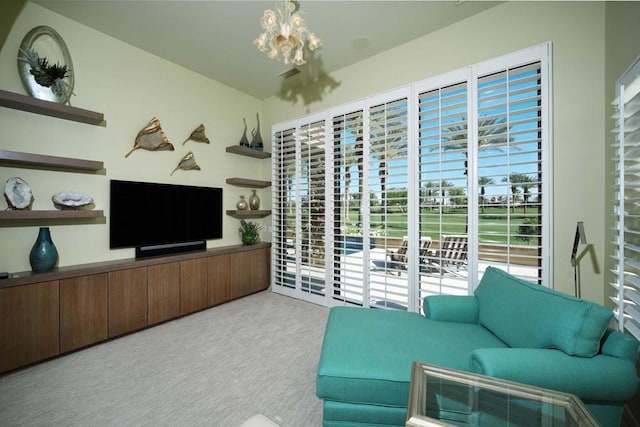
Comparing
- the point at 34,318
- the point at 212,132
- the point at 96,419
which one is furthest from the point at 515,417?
the point at 212,132

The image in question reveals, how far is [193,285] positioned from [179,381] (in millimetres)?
1323

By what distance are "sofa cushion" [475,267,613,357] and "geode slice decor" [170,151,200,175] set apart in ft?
11.3

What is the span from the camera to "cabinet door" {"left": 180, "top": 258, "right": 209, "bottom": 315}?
114 inches

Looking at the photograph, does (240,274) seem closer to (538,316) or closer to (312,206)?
(312,206)

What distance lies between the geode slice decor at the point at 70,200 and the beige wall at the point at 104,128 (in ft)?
0.31

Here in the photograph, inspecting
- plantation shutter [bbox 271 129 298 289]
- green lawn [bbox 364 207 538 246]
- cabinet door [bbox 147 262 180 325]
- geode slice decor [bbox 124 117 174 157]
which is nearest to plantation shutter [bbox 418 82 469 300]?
green lawn [bbox 364 207 538 246]

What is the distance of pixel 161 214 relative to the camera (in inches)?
116

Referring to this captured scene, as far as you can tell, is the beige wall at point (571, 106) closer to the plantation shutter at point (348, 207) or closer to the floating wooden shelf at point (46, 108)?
the plantation shutter at point (348, 207)

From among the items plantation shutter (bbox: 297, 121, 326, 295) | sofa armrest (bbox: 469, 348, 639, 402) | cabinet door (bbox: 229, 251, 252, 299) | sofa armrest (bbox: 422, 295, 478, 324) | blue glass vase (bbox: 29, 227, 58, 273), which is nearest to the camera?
sofa armrest (bbox: 469, 348, 639, 402)

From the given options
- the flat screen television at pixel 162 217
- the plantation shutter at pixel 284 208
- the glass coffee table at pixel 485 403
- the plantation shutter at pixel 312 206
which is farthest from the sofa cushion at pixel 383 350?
the flat screen television at pixel 162 217

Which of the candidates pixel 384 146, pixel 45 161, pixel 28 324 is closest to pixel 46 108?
pixel 45 161

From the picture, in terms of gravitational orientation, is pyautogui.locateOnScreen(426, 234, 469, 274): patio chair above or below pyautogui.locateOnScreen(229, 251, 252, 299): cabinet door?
above

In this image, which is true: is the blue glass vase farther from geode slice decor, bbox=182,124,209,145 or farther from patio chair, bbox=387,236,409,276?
patio chair, bbox=387,236,409,276

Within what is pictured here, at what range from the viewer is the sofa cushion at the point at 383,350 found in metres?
1.23
